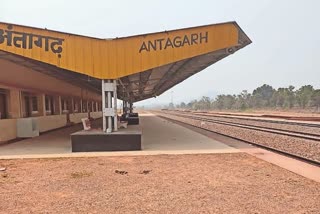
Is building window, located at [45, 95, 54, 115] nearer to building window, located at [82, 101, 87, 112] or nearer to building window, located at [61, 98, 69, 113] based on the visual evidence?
building window, located at [61, 98, 69, 113]

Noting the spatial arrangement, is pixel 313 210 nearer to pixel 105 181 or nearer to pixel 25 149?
pixel 105 181

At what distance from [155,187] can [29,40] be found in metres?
9.95

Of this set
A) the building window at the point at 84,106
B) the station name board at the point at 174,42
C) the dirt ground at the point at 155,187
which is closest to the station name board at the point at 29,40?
the station name board at the point at 174,42

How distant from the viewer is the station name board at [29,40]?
15.0 m

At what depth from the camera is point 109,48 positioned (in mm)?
15617

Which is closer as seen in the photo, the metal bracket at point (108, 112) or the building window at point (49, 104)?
the metal bracket at point (108, 112)

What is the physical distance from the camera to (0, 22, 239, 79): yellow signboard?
15156mm

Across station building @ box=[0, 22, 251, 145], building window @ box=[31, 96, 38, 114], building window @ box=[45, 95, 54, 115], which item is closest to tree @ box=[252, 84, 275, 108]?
building window @ box=[45, 95, 54, 115]

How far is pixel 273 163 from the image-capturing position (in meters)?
11.5

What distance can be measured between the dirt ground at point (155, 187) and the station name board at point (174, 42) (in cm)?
574

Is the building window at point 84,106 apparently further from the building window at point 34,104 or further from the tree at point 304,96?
the tree at point 304,96

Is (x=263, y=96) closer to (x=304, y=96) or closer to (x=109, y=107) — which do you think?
(x=304, y=96)

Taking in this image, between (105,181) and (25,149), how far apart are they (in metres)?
8.25

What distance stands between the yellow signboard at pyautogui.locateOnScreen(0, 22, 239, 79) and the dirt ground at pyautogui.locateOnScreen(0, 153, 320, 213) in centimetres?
492
